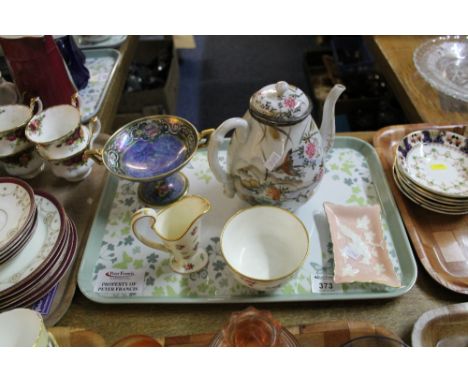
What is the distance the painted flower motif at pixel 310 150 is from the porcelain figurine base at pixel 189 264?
0.28 m

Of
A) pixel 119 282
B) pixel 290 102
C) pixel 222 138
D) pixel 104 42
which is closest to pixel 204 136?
pixel 222 138

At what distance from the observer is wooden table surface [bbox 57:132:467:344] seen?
604mm

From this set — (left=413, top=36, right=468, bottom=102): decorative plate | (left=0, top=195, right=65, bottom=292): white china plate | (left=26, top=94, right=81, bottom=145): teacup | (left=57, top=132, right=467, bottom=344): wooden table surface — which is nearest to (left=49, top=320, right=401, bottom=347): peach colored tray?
(left=57, top=132, right=467, bottom=344): wooden table surface

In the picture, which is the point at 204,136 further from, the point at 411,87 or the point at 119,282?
the point at 411,87

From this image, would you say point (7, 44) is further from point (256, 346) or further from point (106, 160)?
point (256, 346)

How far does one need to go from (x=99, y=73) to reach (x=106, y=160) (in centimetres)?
55

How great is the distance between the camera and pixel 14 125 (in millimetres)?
844

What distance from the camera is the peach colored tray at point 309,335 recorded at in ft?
1.86

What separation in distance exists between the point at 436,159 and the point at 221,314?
606 mm

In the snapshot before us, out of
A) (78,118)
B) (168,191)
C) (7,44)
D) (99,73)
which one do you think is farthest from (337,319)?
(99,73)

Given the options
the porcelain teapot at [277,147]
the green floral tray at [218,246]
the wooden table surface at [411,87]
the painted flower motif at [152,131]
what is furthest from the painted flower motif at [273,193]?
the wooden table surface at [411,87]

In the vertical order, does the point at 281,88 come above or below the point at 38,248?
above

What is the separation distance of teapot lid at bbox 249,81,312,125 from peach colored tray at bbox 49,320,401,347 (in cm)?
35

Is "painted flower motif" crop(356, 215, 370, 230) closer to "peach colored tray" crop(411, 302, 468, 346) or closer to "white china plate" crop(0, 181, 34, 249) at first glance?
"peach colored tray" crop(411, 302, 468, 346)
